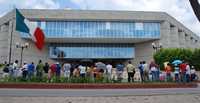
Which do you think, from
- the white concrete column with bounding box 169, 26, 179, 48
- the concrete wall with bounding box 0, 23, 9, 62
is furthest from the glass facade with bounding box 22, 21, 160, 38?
the concrete wall with bounding box 0, 23, 9, 62

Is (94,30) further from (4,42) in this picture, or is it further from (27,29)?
(27,29)

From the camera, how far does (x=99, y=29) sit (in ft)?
192

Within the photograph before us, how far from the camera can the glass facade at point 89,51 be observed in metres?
62.8

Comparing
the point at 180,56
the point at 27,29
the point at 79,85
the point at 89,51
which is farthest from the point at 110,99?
the point at 89,51

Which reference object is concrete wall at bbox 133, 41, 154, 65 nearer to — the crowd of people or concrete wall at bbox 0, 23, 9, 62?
concrete wall at bbox 0, 23, 9, 62

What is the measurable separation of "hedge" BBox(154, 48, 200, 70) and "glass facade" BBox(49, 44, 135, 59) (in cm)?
2257

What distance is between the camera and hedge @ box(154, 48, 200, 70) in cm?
3823

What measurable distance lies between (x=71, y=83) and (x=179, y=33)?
50187 millimetres

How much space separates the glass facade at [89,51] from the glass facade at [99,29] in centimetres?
562

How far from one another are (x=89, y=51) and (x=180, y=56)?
2747 centimetres

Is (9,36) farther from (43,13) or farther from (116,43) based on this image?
(116,43)

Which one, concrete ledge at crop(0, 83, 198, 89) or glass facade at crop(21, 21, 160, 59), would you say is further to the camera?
glass facade at crop(21, 21, 160, 59)

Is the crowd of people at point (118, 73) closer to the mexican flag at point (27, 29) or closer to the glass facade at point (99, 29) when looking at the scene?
the mexican flag at point (27, 29)

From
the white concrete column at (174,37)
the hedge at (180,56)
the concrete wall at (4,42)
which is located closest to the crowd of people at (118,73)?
the hedge at (180,56)
